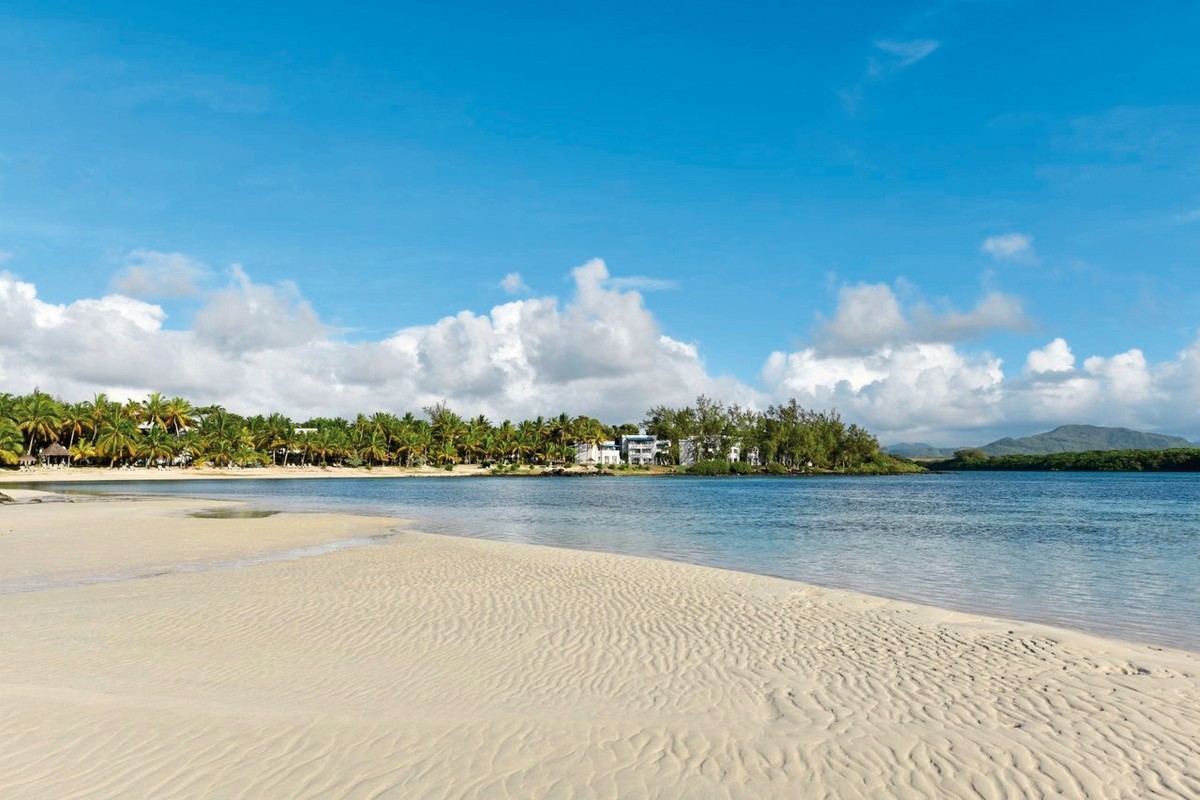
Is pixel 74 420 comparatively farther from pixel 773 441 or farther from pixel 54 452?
pixel 773 441

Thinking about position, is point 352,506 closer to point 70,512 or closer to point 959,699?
point 70,512

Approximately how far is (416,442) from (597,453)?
52352 millimetres

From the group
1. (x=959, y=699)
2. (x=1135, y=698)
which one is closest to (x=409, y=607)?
(x=959, y=699)

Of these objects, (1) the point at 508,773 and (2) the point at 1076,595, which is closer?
(1) the point at 508,773

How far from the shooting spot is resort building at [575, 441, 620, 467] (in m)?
179

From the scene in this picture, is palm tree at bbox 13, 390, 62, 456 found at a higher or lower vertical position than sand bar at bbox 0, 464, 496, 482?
higher

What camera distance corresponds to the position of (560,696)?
8648mm

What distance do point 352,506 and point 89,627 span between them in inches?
1627

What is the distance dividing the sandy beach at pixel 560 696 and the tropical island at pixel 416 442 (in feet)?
340

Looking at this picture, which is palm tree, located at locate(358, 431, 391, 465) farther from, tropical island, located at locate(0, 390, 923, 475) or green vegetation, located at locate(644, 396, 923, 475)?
green vegetation, located at locate(644, 396, 923, 475)

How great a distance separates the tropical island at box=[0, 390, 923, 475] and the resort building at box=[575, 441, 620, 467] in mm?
339

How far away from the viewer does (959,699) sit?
870 cm

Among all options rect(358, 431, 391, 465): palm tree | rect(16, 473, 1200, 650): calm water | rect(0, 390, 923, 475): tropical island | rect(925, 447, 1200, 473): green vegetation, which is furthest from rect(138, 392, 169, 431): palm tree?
rect(925, 447, 1200, 473): green vegetation

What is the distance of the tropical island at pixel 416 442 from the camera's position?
349ft
